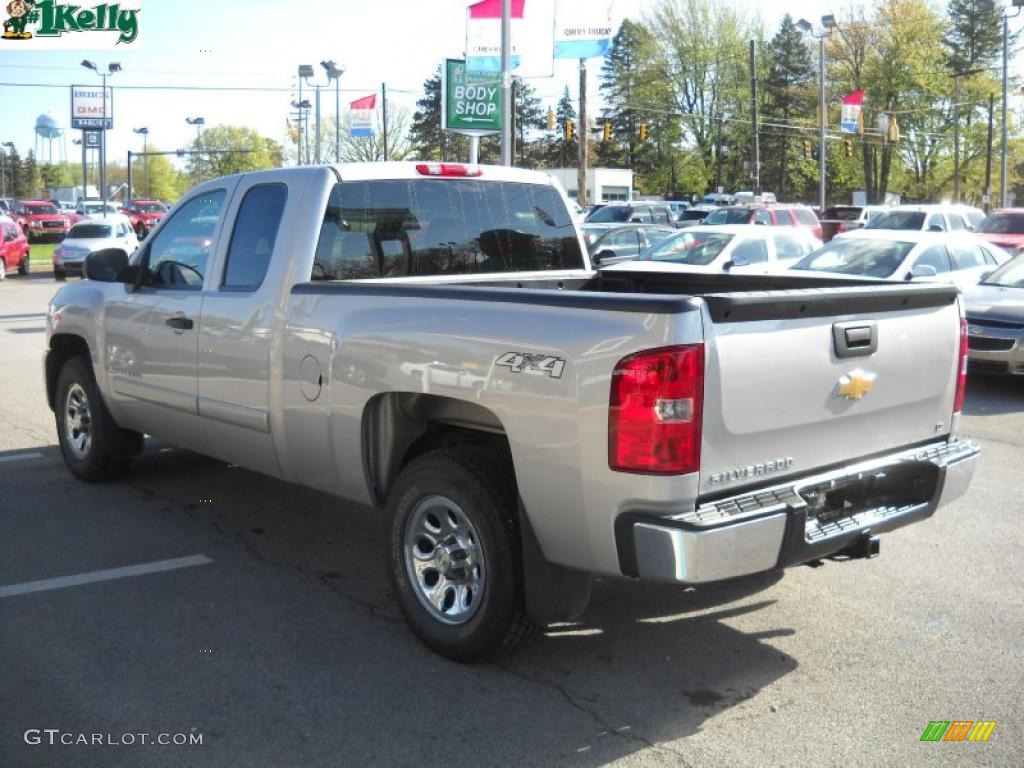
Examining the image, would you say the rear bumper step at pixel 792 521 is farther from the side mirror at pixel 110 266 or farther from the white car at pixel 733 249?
the white car at pixel 733 249

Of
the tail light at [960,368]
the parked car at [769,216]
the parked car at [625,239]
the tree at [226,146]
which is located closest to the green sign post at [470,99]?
the parked car at [625,239]

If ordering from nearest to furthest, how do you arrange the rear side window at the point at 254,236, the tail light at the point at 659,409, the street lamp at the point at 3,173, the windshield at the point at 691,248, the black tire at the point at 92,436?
the tail light at the point at 659,409 → the rear side window at the point at 254,236 → the black tire at the point at 92,436 → the windshield at the point at 691,248 → the street lamp at the point at 3,173

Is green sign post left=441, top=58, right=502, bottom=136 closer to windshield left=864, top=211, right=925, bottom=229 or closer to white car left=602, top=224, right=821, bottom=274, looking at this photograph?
white car left=602, top=224, right=821, bottom=274

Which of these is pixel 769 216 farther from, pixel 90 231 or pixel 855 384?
pixel 855 384

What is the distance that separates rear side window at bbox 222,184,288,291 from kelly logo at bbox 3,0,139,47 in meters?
39.1

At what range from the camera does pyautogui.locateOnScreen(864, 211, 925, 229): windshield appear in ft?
85.0

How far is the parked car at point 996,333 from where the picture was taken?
11.0 m

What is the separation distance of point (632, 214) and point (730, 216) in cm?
Answer: 769

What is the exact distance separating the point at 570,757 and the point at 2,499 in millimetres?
4726

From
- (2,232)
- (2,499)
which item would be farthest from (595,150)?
(2,499)

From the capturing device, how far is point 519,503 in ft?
13.3

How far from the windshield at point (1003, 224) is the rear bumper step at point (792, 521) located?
872 inches

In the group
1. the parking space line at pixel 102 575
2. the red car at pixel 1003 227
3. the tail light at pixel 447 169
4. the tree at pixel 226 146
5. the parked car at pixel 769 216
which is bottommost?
the parking space line at pixel 102 575

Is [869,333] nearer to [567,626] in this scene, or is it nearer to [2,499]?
[567,626]
